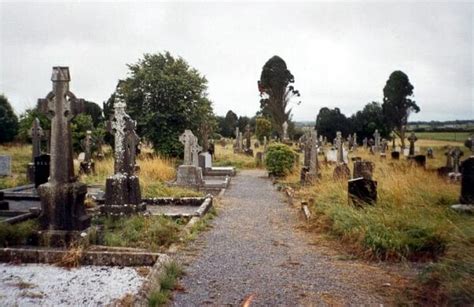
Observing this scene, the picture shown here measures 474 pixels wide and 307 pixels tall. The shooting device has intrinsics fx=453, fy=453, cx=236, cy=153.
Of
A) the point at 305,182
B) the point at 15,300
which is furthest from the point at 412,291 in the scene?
the point at 305,182

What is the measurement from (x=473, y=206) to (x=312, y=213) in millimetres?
3443

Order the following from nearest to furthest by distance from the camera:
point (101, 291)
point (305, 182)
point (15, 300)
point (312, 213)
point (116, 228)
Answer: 1. point (15, 300)
2. point (101, 291)
3. point (116, 228)
4. point (312, 213)
5. point (305, 182)

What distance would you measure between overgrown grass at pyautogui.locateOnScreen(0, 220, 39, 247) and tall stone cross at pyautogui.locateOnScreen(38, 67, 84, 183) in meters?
0.94

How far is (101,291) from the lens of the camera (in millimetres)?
5383

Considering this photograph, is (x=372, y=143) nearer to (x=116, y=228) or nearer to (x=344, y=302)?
(x=116, y=228)

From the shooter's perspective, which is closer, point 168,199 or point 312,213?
point 312,213

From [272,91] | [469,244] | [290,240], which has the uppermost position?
[272,91]

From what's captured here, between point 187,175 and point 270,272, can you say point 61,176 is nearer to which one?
point 270,272

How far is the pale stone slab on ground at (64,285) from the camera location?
509cm

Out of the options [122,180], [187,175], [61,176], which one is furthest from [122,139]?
[187,175]

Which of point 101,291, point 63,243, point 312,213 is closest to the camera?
point 101,291

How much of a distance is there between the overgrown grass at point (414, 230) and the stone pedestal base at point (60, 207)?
15.9 feet

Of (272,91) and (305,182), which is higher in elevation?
(272,91)

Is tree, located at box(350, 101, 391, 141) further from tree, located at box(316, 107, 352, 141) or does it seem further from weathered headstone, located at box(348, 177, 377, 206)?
weathered headstone, located at box(348, 177, 377, 206)
